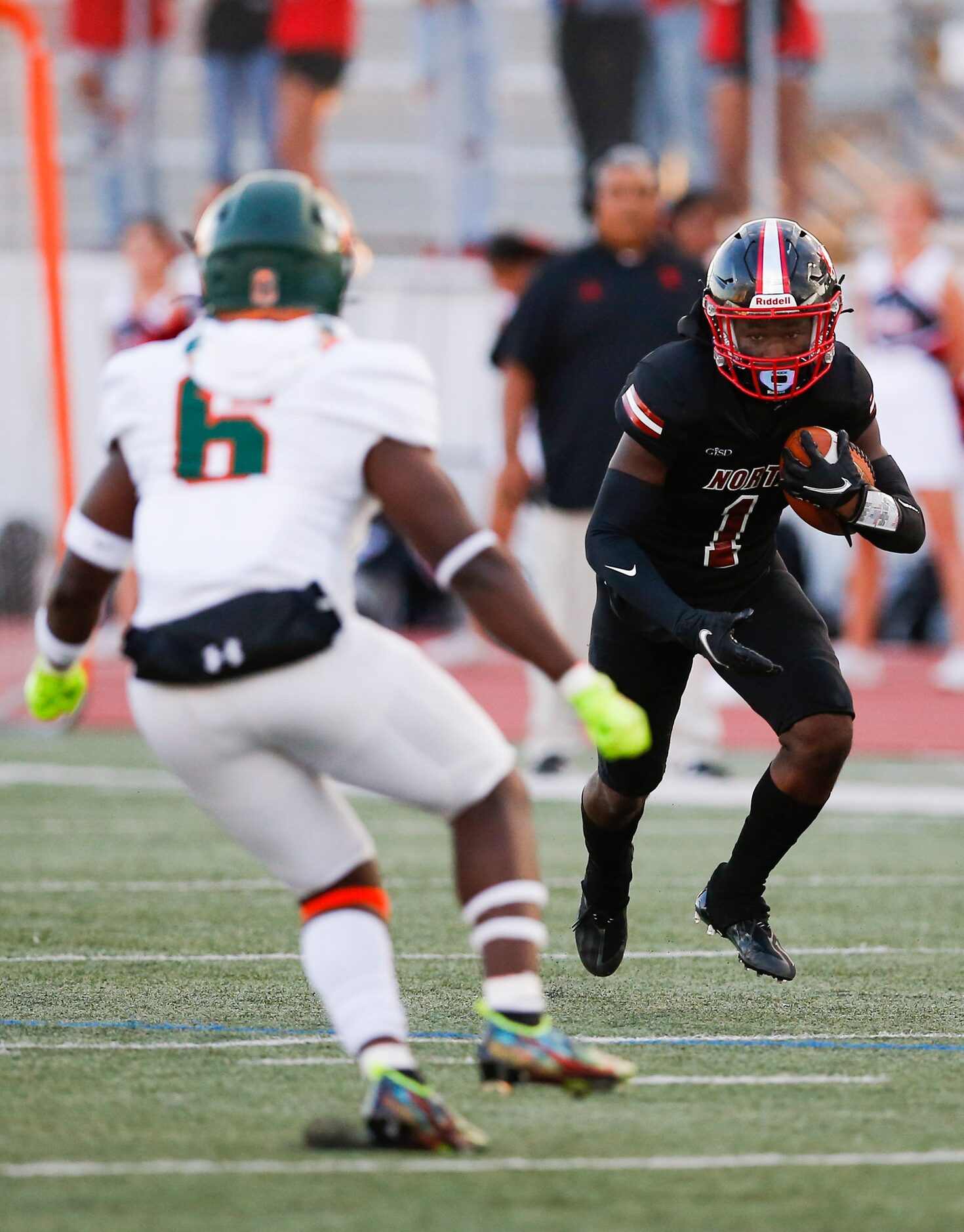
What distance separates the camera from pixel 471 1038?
4.11 meters

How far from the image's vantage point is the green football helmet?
3518 millimetres

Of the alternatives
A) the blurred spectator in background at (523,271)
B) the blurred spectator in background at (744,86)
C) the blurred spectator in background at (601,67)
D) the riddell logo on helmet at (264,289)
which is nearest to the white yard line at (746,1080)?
the riddell logo on helmet at (264,289)

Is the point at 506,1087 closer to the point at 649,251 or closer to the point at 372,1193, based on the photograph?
Result: the point at 372,1193

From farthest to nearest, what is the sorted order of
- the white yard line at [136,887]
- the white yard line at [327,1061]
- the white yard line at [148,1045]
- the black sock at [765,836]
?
the white yard line at [136,887], the black sock at [765,836], the white yard line at [148,1045], the white yard line at [327,1061]

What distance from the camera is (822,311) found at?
453 cm

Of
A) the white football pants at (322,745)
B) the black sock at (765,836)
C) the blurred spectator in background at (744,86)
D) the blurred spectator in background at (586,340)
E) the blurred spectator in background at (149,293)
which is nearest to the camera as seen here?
the white football pants at (322,745)

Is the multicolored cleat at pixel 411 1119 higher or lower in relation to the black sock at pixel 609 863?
higher

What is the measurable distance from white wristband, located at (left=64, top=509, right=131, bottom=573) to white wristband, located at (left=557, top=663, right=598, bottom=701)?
0.77 m

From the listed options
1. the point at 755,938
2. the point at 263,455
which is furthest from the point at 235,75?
the point at 263,455

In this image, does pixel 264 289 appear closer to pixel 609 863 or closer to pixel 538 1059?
pixel 538 1059

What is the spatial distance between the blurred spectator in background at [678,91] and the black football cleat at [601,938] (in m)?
8.34

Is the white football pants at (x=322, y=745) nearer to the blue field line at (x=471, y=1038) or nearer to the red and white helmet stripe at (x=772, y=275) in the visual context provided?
the blue field line at (x=471, y=1038)

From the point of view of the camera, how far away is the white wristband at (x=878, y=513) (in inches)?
177

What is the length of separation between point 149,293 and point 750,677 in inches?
285
